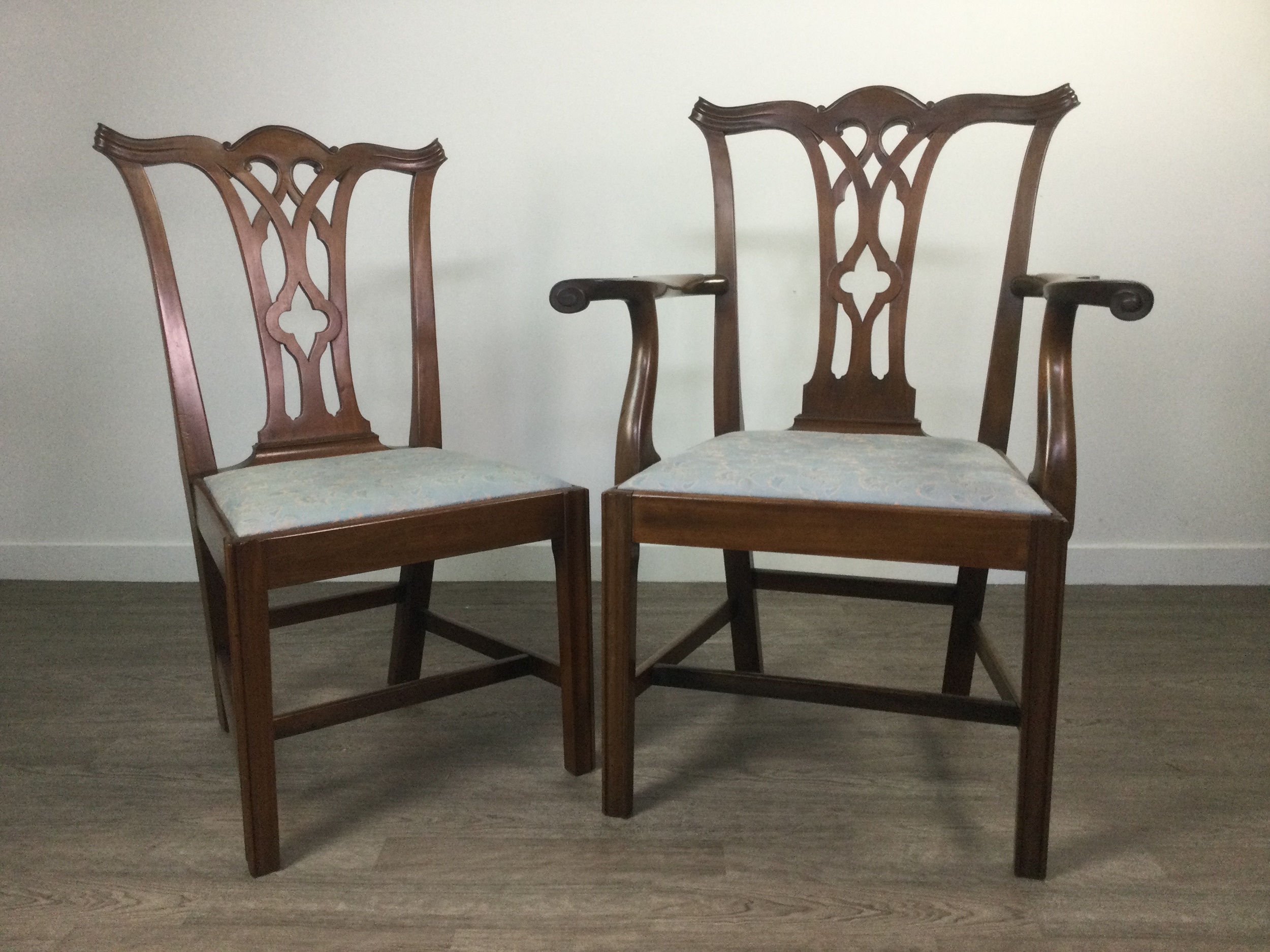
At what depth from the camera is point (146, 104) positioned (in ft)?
7.81

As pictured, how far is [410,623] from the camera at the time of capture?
1824 mm

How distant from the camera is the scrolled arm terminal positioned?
1128 mm

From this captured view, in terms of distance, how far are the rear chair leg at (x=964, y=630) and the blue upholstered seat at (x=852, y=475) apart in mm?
258

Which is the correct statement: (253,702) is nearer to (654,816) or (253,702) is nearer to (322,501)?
(322,501)

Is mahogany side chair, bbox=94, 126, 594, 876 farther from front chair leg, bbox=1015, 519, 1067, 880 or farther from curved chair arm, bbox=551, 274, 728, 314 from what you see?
front chair leg, bbox=1015, 519, 1067, 880

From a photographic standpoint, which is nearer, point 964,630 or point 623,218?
point 964,630

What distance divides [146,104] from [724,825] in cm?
209

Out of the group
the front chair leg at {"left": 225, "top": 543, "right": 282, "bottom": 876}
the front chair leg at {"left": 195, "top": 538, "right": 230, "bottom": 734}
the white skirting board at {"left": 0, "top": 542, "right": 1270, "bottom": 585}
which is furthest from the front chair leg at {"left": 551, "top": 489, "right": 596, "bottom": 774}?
the white skirting board at {"left": 0, "top": 542, "right": 1270, "bottom": 585}

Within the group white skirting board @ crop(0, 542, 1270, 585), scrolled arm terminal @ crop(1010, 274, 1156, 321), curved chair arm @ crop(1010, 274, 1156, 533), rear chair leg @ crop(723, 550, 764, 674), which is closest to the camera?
scrolled arm terminal @ crop(1010, 274, 1156, 321)

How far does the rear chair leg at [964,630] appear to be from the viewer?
1.63 meters

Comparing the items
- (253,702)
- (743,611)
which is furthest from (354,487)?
(743,611)

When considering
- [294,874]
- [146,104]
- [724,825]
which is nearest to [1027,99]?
[724,825]

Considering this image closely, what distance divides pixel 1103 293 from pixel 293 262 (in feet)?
3.88

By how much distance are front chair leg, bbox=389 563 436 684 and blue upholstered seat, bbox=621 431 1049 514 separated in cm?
60
